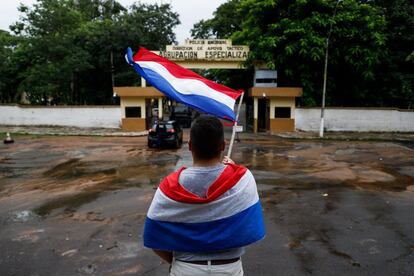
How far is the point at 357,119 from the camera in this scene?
26.0 meters

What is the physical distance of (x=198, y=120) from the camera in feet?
8.11

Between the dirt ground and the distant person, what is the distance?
8.62 feet

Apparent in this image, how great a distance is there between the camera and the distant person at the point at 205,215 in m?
2.32

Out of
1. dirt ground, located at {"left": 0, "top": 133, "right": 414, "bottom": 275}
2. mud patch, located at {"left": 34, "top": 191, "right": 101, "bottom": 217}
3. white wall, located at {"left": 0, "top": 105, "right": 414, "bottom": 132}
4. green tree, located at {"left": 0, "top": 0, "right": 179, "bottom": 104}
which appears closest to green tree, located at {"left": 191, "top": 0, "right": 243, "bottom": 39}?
green tree, located at {"left": 0, "top": 0, "right": 179, "bottom": 104}

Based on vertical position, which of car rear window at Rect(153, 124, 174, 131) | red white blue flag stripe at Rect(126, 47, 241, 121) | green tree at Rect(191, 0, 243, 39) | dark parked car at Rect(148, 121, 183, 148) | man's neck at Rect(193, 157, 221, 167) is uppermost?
green tree at Rect(191, 0, 243, 39)

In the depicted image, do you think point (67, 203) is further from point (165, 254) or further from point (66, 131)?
point (66, 131)

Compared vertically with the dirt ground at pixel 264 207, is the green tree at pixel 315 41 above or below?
above

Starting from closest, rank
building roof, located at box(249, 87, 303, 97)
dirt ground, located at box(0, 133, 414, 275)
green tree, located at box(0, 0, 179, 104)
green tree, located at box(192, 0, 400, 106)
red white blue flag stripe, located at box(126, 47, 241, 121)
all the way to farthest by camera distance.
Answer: red white blue flag stripe, located at box(126, 47, 241, 121)
dirt ground, located at box(0, 133, 414, 275)
green tree, located at box(192, 0, 400, 106)
building roof, located at box(249, 87, 303, 97)
green tree, located at box(0, 0, 179, 104)

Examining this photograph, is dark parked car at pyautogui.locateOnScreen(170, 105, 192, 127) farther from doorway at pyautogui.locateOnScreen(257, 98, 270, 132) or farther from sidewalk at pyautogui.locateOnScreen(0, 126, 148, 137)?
doorway at pyautogui.locateOnScreen(257, 98, 270, 132)

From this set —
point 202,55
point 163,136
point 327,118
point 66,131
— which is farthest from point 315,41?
point 66,131

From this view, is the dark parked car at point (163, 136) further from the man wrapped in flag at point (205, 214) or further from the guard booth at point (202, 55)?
the man wrapped in flag at point (205, 214)

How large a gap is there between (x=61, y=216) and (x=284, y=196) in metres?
4.73

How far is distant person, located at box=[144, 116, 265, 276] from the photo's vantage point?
2316 millimetres

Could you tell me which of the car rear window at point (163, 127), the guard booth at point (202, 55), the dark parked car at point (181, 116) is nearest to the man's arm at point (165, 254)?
the car rear window at point (163, 127)
